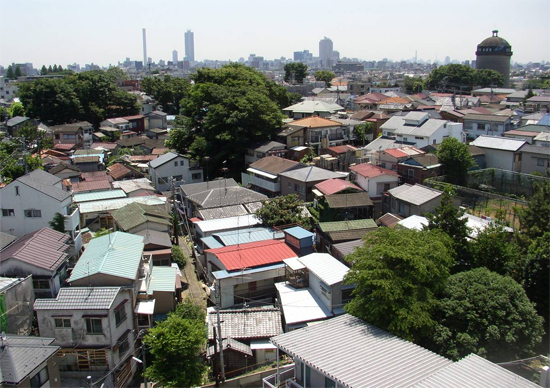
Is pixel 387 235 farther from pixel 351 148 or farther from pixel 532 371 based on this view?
pixel 351 148

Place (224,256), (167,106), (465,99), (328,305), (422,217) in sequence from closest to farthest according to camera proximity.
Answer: (328,305)
(224,256)
(422,217)
(465,99)
(167,106)

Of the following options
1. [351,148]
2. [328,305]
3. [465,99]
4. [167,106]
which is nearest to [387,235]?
[328,305]

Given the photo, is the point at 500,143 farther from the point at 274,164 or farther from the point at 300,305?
the point at 300,305

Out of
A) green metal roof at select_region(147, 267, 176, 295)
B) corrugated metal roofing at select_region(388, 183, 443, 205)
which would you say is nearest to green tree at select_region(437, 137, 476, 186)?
corrugated metal roofing at select_region(388, 183, 443, 205)

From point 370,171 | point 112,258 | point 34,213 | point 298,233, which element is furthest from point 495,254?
point 34,213

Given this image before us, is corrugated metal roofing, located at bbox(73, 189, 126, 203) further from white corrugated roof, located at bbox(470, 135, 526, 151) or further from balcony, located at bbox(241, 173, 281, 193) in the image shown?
white corrugated roof, located at bbox(470, 135, 526, 151)
